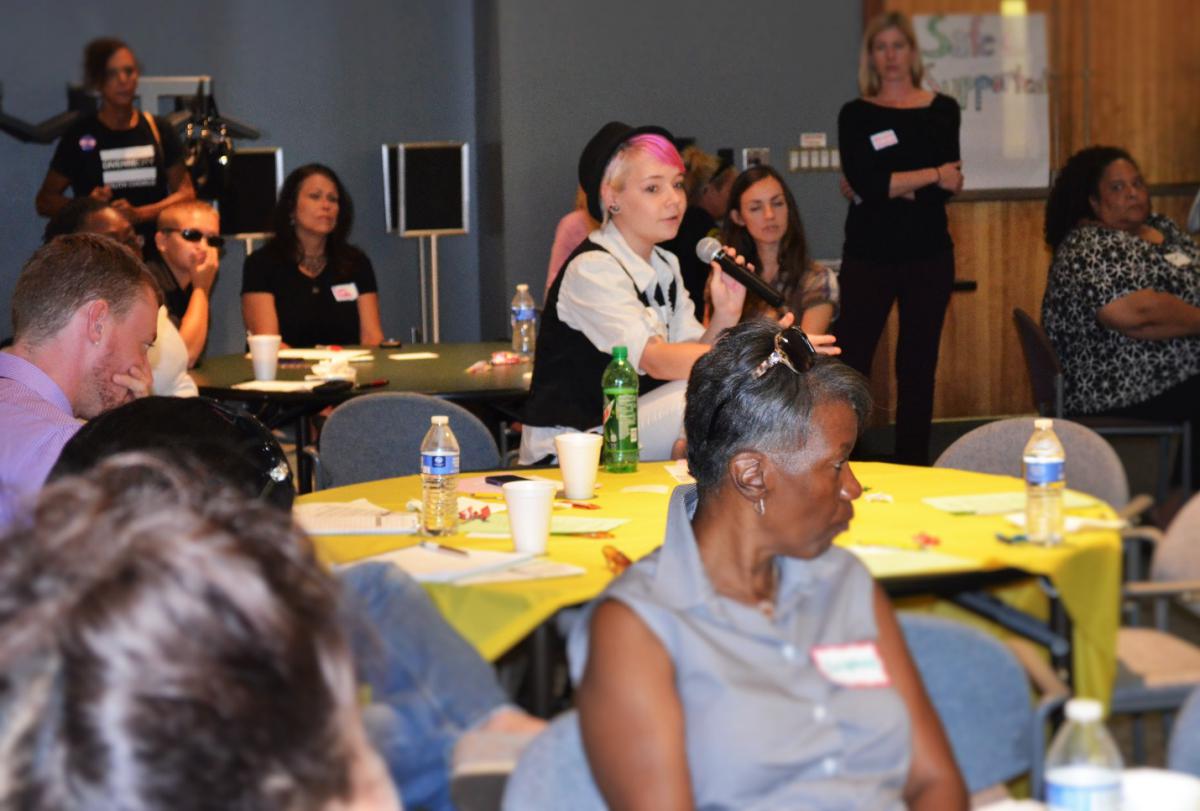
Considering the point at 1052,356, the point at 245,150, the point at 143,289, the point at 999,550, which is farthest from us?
the point at 245,150

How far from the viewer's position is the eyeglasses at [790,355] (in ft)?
7.98

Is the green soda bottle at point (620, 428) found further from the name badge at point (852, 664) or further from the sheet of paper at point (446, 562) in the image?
the name badge at point (852, 664)

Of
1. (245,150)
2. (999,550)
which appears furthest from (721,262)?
(245,150)

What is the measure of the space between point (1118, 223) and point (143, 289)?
14.1ft

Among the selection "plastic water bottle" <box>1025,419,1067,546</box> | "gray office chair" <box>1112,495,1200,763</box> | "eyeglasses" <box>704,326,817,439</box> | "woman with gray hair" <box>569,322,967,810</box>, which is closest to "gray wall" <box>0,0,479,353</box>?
"plastic water bottle" <box>1025,419,1067,546</box>

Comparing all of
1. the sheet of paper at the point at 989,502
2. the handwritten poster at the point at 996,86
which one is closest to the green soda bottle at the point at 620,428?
the sheet of paper at the point at 989,502

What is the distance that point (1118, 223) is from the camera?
20.2 feet

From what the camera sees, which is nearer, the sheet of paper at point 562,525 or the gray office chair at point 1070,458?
the sheet of paper at point 562,525

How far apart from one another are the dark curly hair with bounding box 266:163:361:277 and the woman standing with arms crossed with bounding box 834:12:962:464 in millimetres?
2236

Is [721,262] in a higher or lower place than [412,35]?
lower

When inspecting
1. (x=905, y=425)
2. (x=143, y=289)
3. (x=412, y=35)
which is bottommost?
(x=905, y=425)

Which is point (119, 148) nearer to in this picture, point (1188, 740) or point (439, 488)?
point (439, 488)

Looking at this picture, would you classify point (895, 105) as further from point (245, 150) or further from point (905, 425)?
point (245, 150)

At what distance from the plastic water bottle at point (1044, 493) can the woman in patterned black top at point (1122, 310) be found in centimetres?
301
